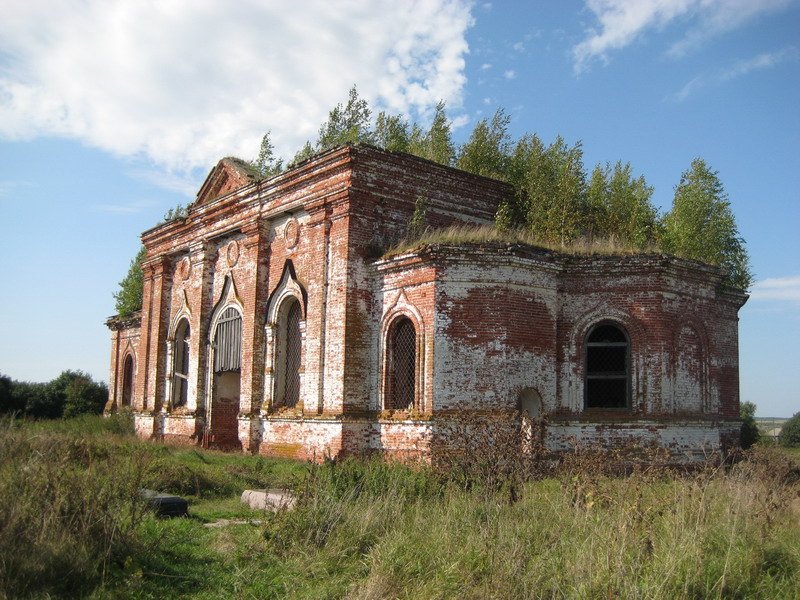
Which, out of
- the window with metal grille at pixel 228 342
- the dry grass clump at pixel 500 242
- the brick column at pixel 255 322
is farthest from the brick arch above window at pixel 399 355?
the window with metal grille at pixel 228 342

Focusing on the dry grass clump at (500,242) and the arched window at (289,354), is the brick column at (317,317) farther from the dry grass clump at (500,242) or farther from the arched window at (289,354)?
the dry grass clump at (500,242)

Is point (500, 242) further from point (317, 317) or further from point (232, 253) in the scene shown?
point (232, 253)

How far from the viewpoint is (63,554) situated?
662 cm

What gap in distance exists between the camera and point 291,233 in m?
18.5

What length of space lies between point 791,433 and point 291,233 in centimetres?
2204

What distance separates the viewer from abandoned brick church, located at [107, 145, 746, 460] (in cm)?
1474

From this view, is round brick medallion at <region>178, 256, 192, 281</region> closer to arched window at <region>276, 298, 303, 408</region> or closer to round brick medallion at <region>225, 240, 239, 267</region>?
round brick medallion at <region>225, 240, 239, 267</region>

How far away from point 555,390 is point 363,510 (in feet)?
25.2

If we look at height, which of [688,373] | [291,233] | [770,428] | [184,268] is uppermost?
[291,233]

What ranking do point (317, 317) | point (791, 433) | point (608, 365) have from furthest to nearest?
point (791, 433) → point (317, 317) → point (608, 365)

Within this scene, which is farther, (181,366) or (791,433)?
(791,433)

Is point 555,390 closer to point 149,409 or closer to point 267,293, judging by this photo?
point 267,293

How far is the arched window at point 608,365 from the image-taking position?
1539cm

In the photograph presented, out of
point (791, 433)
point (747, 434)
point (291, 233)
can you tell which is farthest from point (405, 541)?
point (791, 433)
